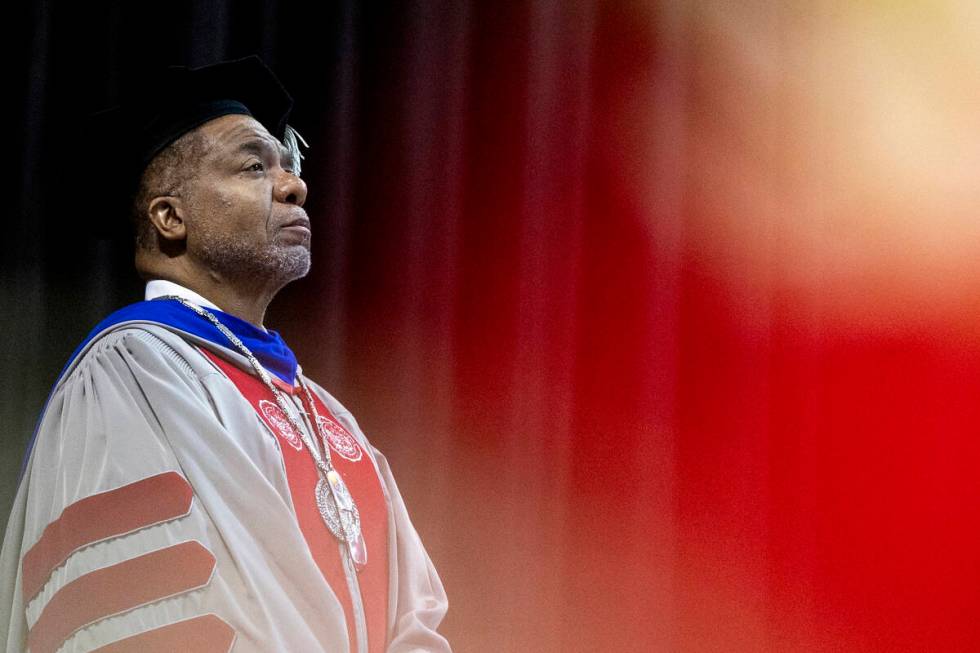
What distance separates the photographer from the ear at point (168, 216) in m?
2.03

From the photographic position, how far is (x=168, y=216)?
6.71 ft

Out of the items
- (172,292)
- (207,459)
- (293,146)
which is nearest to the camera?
(207,459)

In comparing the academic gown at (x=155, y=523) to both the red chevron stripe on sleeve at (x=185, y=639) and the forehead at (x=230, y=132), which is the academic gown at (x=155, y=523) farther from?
the forehead at (x=230, y=132)

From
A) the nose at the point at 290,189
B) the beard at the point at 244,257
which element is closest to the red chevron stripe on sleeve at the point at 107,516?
the beard at the point at 244,257

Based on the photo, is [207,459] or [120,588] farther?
[207,459]

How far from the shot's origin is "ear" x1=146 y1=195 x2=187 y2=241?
2.03m

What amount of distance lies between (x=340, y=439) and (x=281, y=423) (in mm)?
161

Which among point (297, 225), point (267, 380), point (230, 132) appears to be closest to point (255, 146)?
point (230, 132)

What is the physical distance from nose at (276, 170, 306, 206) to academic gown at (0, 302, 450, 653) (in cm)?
37

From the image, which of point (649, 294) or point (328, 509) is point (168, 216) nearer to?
point (328, 509)

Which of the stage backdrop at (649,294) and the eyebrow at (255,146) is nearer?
the eyebrow at (255,146)

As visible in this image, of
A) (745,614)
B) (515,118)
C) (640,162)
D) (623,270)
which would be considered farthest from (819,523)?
(515,118)

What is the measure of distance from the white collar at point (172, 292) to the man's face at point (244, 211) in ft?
0.19

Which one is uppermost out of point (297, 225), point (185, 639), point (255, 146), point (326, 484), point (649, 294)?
point (255, 146)
